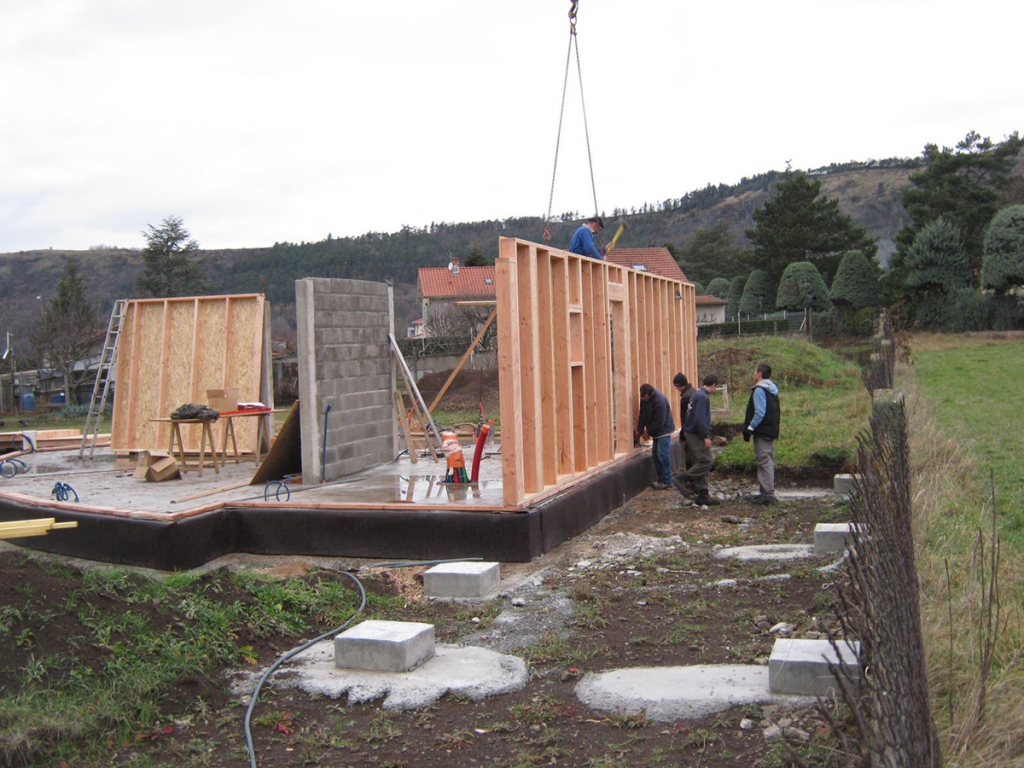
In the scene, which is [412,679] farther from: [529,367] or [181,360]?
[181,360]

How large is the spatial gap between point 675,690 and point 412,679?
1.52m

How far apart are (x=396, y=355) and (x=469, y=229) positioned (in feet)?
264

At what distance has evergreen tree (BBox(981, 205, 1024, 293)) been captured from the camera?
1407 inches

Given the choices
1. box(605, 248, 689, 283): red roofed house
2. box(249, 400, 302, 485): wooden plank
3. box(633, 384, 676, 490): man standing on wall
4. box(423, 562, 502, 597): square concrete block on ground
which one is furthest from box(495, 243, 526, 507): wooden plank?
box(605, 248, 689, 283): red roofed house

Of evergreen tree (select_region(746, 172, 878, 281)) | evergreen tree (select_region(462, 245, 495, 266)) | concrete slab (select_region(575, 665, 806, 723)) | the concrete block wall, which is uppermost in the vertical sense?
evergreen tree (select_region(746, 172, 878, 281))

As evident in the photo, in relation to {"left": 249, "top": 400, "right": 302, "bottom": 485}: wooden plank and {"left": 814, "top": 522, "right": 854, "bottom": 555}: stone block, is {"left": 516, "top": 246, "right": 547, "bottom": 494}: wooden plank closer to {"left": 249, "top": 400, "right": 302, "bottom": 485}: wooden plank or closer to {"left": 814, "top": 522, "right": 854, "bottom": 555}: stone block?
{"left": 814, "top": 522, "right": 854, "bottom": 555}: stone block

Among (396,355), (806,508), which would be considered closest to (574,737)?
(806,508)

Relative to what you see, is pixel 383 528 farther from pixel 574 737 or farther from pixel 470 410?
pixel 470 410

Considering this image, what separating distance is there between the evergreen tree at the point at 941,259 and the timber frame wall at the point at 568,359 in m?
29.8

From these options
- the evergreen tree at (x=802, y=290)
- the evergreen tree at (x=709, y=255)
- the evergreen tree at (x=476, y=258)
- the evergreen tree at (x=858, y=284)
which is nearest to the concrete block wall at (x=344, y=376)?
the evergreen tree at (x=802, y=290)

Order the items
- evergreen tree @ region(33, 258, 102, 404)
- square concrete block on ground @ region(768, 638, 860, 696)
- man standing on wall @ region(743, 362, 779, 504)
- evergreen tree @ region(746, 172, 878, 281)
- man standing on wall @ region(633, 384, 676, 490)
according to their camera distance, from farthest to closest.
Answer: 1. evergreen tree @ region(746, 172, 878, 281)
2. evergreen tree @ region(33, 258, 102, 404)
3. man standing on wall @ region(633, 384, 676, 490)
4. man standing on wall @ region(743, 362, 779, 504)
5. square concrete block on ground @ region(768, 638, 860, 696)

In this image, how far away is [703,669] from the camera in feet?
17.1

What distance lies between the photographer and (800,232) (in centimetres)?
5653

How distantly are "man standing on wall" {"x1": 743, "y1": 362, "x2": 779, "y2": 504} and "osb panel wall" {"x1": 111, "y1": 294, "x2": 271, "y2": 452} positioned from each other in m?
7.25
